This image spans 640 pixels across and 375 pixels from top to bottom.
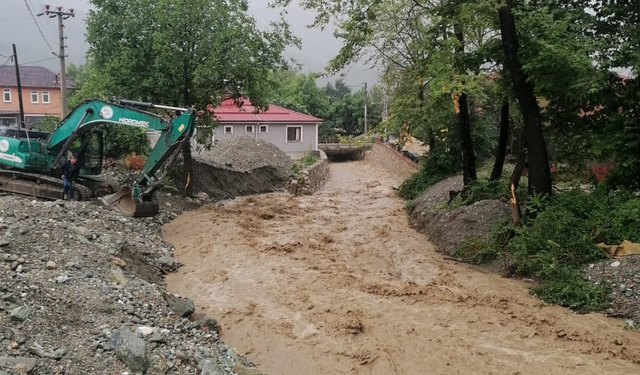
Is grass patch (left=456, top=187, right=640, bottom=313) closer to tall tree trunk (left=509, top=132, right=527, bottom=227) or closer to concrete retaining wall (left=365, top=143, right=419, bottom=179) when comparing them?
tall tree trunk (left=509, top=132, right=527, bottom=227)

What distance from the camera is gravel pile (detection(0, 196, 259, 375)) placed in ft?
18.4

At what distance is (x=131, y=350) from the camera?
5793 millimetres

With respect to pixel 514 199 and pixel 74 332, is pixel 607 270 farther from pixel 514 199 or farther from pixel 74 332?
pixel 74 332

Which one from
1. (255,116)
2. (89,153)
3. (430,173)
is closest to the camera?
(89,153)

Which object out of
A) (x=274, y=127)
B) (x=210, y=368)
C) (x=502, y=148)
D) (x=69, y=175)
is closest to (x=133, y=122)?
(x=69, y=175)

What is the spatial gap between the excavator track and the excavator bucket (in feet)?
2.56

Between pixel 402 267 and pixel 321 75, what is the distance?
5972 millimetres

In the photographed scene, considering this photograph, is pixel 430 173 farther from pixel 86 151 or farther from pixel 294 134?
pixel 294 134

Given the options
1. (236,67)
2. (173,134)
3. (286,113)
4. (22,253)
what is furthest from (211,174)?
(286,113)

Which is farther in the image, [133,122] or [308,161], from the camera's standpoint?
[308,161]

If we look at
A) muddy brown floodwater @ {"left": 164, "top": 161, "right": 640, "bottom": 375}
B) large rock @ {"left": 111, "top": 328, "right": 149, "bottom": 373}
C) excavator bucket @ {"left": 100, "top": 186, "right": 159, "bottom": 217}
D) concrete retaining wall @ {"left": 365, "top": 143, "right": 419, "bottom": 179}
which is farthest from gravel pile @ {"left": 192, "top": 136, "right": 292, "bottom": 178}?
large rock @ {"left": 111, "top": 328, "right": 149, "bottom": 373}

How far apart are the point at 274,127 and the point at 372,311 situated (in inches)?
1069

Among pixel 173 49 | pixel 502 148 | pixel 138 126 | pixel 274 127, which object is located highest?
pixel 173 49

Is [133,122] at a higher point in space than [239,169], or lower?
higher
